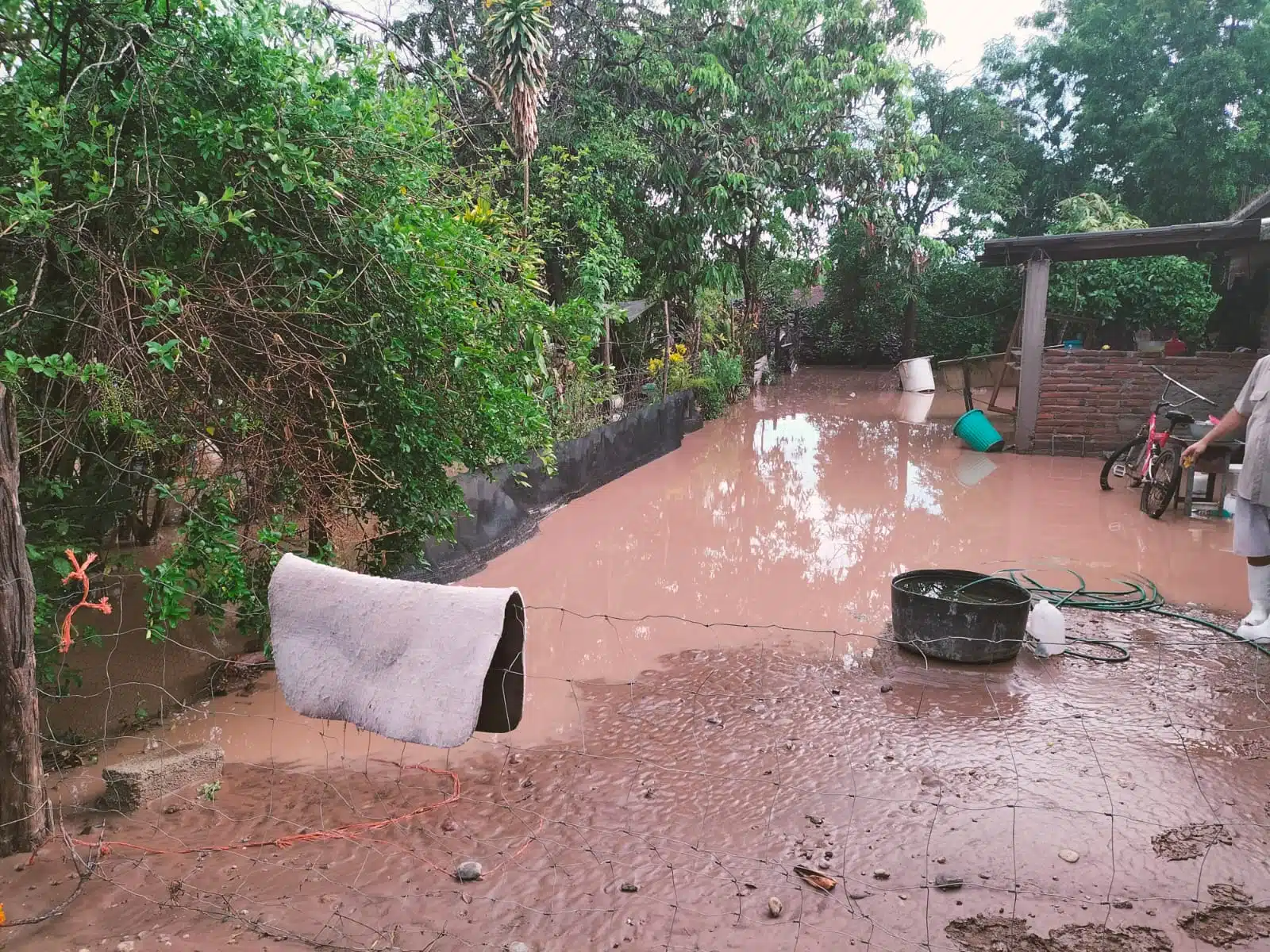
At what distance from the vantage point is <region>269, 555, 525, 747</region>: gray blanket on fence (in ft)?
9.88

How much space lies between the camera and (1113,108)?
22.5m

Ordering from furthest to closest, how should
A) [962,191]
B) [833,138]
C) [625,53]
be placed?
[962,191] < [833,138] < [625,53]

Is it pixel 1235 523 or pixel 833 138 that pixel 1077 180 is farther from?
pixel 1235 523

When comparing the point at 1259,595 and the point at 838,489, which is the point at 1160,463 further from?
the point at 1259,595

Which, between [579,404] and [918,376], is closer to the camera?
[579,404]

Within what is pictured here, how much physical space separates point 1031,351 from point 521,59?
7.84 metres

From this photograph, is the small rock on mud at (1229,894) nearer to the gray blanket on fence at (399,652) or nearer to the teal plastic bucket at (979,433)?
the gray blanket on fence at (399,652)

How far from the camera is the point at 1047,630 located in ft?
17.8

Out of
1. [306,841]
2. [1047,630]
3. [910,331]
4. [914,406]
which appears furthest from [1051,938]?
[910,331]

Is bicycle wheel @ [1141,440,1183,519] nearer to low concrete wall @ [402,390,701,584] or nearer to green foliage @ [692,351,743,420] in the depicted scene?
low concrete wall @ [402,390,701,584]

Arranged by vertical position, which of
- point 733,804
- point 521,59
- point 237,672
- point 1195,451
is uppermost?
point 521,59

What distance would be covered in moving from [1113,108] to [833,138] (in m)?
10.9

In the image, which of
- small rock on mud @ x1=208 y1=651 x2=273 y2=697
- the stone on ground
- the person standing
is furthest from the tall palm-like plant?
the stone on ground

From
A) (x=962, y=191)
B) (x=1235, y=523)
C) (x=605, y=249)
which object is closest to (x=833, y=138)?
(x=605, y=249)
